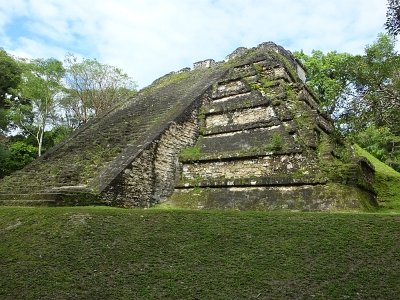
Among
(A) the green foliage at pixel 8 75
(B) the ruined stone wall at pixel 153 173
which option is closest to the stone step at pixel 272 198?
(B) the ruined stone wall at pixel 153 173

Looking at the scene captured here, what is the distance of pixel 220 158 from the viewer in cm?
895

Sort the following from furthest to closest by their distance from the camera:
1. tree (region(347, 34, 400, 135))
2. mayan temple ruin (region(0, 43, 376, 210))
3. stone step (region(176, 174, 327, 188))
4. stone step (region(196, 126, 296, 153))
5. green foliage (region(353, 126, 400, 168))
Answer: green foliage (region(353, 126, 400, 168)) → stone step (region(196, 126, 296, 153)) → mayan temple ruin (region(0, 43, 376, 210)) → stone step (region(176, 174, 327, 188)) → tree (region(347, 34, 400, 135))

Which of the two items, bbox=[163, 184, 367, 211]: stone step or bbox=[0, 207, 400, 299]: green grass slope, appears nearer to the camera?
bbox=[0, 207, 400, 299]: green grass slope

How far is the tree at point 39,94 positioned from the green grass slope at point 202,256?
15.1 m

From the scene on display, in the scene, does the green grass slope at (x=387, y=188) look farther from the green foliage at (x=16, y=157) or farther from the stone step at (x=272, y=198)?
the green foliage at (x=16, y=157)

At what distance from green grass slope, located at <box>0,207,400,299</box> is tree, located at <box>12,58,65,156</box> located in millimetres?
15087

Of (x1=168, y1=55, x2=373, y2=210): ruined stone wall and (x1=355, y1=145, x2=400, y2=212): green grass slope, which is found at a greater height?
(x1=168, y1=55, x2=373, y2=210): ruined stone wall

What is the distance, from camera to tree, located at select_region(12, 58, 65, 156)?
19.9 metres

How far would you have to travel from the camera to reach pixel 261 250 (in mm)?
5070

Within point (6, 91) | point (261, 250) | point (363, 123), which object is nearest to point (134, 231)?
point (261, 250)

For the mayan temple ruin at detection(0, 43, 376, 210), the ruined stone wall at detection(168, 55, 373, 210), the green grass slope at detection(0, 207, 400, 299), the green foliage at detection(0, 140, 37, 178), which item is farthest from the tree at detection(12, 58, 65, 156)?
the green grass slope at detection(0, 207, 400, 299)

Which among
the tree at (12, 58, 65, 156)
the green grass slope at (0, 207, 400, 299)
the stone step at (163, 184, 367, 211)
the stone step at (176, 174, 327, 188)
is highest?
the tree at (12, 58, 65, 156)

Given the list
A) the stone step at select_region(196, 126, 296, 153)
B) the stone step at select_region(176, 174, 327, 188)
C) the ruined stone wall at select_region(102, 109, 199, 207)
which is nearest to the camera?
the stone step at select_region(176, 174, 327, 188)

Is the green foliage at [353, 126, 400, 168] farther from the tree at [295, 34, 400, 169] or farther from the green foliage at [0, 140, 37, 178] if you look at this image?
the green foliage at [0, 140, 37, 178]
